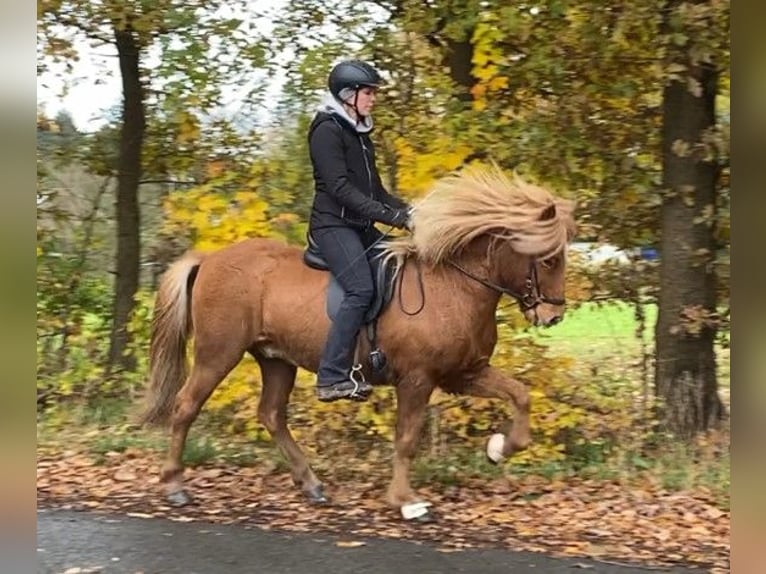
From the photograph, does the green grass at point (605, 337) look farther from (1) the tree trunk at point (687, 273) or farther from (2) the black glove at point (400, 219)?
(2) the black glove at point (400, 219)

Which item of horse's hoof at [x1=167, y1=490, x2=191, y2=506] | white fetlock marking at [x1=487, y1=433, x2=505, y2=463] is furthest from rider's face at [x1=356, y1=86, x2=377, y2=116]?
horse's hoof at [x1=167, y1=490, x2=191, y2=506]

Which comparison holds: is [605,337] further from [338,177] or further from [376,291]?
[338,177]

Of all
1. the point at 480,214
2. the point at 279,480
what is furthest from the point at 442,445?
the point at 480,214

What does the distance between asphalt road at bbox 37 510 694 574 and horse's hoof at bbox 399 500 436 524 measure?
1.06ft

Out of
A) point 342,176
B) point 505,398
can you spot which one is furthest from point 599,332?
point 342,176

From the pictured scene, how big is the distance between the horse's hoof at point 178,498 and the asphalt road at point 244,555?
374mm

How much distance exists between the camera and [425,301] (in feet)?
19.2

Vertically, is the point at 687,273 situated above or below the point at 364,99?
below

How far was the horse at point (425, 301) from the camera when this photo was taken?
5.73m

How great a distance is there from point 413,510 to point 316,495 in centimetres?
81

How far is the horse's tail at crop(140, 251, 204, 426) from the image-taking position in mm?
6344

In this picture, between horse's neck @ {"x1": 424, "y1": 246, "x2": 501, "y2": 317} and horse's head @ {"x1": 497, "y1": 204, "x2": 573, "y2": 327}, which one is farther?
horse's neck @ {"x1": 424, "y1": 246, "x2": 501, "y2": 317}

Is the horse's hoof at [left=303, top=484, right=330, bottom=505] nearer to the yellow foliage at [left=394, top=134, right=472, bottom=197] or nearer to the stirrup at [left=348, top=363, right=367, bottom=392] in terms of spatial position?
the stirrup at [left=348, top=363, right=367, bottom=392]

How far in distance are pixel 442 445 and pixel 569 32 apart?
135 inches
